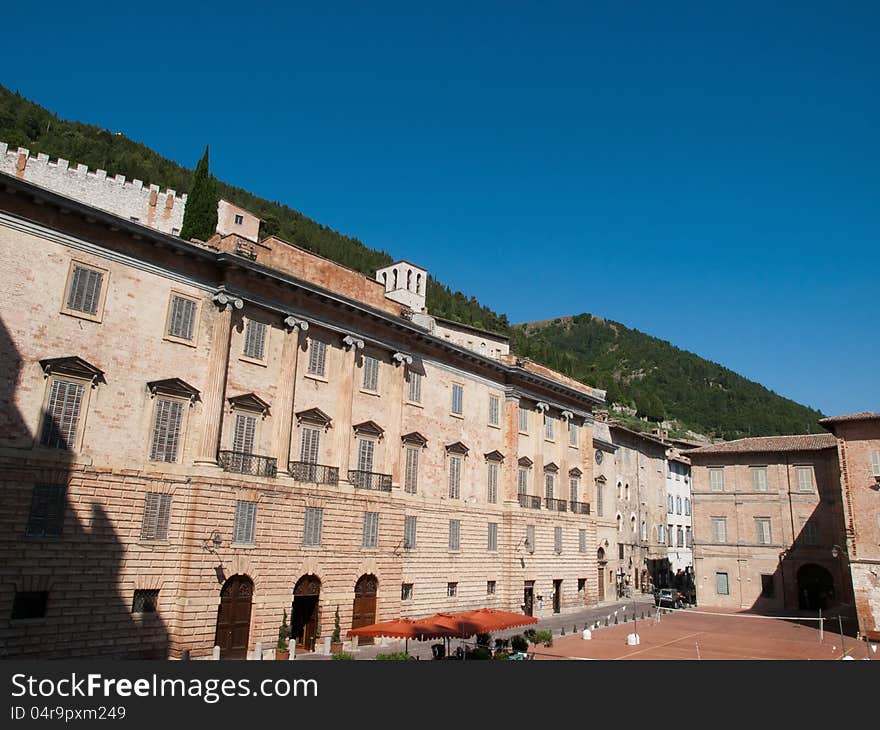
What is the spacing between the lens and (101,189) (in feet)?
220

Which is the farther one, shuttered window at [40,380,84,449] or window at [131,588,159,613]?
window at [131,588,159,613]

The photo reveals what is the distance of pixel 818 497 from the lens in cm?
4966

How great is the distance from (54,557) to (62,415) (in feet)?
15.6

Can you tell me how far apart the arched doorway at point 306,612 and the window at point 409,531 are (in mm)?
5902

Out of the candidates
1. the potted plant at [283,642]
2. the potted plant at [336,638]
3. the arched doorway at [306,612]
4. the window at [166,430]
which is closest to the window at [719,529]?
the potted plant at [336,638]

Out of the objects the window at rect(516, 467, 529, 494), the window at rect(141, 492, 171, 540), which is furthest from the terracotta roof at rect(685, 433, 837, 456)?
the window at rect(141, 492, 171, 540)

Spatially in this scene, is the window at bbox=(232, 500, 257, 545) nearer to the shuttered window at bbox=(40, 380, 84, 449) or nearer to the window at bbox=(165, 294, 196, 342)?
the shuttered window at bbox=(40, 380, 84, 449)

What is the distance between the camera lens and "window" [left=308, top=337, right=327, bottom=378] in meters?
32.1

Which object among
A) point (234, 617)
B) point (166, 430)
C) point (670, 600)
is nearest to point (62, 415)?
point (166, 430)

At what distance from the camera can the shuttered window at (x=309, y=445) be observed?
3109 cm

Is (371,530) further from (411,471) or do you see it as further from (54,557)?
(54,557)

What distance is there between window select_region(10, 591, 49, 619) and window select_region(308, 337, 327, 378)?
13.8 meters

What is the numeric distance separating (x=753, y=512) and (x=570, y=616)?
17.6 metres

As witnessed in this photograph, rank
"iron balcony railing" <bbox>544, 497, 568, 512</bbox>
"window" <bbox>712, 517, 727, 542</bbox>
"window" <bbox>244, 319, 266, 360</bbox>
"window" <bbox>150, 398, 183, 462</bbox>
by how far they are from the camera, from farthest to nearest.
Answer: "window" <bbox>712, 517, 727, 542</bbox>, "iron balcony railing" <bbox>544, 497, 568, 512</bbox>, "window" <bbox>244, 319, 266, 360</bbox>, "window" <bbox>150, 398, 183, 462</bbox>
